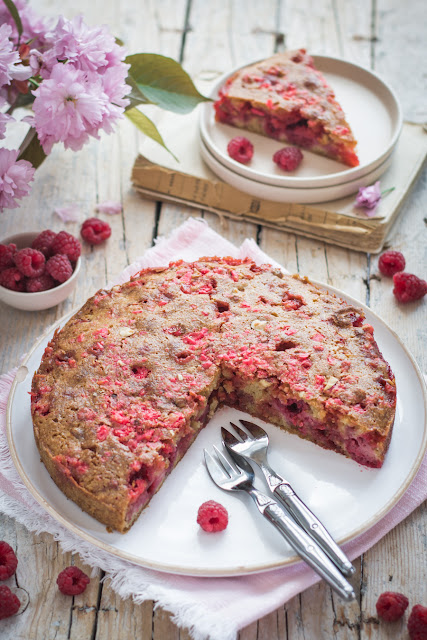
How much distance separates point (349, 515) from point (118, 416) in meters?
1.14

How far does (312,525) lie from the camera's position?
116 inches

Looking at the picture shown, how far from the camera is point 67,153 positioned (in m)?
5.36

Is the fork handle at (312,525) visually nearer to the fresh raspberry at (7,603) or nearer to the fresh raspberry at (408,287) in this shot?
the fresh raspberry at (7,603)

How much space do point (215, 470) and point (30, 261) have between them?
1647 mm

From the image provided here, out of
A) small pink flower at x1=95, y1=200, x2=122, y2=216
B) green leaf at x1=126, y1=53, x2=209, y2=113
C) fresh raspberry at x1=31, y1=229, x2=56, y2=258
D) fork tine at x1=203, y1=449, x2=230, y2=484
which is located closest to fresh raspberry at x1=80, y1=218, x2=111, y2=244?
small pink flower at x1=95, y1=200, x2=122, y2=216

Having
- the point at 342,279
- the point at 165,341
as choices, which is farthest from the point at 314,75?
the point at 165,341

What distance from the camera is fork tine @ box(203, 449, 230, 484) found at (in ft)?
10.6

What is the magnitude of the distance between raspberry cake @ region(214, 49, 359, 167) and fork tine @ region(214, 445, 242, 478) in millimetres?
2520

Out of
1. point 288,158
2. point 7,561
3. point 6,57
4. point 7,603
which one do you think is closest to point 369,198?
point 288,158

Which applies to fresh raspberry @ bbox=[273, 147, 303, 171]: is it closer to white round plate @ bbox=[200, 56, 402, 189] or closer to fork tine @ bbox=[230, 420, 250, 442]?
white round plate @ bbox=[200, 56, 402, 189]

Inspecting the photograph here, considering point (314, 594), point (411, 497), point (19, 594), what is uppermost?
point (411, 497)

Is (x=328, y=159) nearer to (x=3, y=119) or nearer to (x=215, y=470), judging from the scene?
(x=3, y=119)

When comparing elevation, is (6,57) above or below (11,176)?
above

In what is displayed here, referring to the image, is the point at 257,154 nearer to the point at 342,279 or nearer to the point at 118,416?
the point at 342,279
